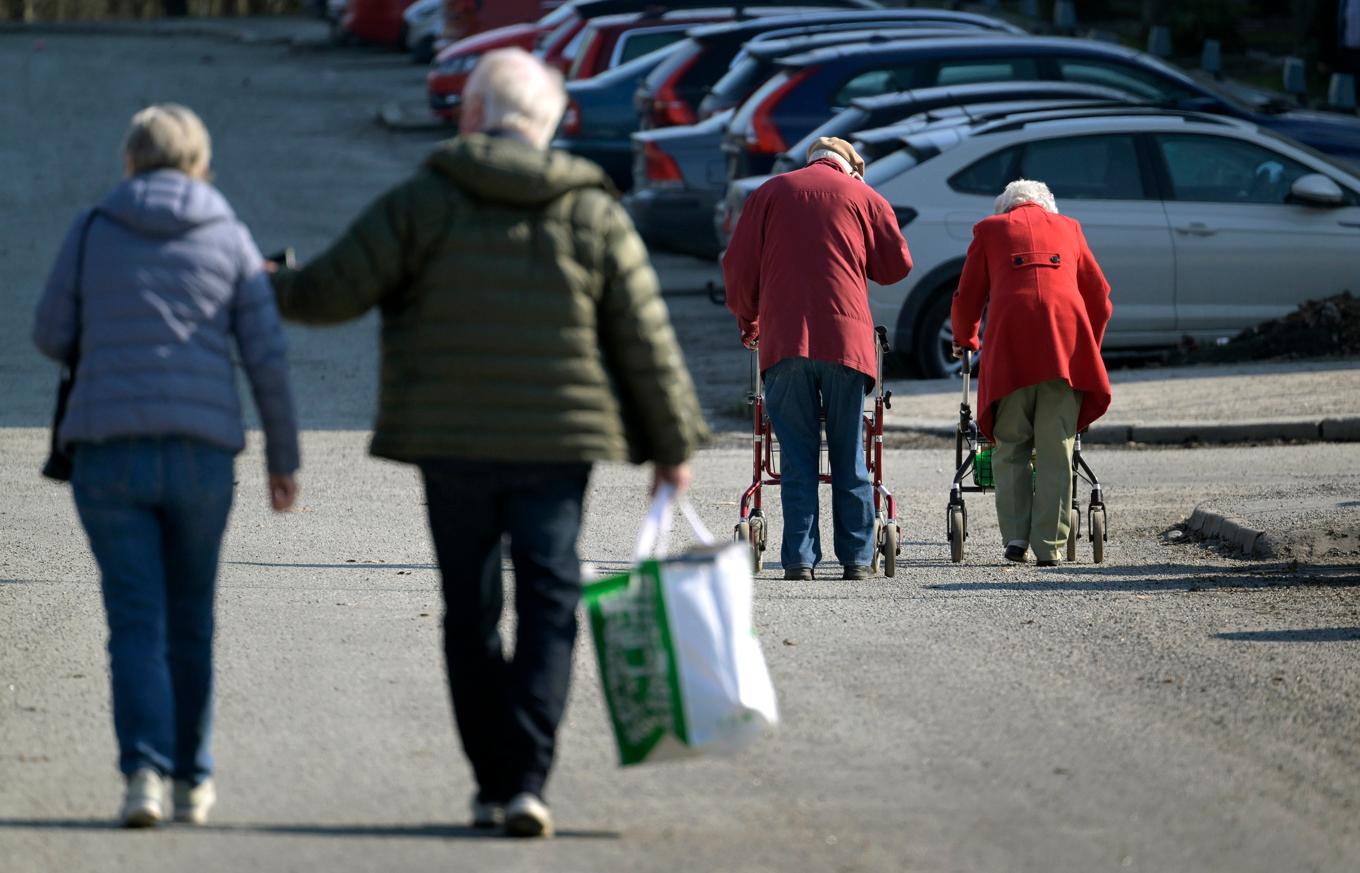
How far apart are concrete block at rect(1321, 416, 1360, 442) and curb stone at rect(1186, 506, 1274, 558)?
3.08 meters

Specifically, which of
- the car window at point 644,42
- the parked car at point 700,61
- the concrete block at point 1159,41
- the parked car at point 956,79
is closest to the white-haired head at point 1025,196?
the parked car at point 956,79

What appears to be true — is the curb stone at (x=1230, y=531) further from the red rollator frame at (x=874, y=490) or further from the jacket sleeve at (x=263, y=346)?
the jacket sleeve at (x=263, y=346)

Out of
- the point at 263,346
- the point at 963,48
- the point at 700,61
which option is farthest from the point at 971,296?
the point at 700,61

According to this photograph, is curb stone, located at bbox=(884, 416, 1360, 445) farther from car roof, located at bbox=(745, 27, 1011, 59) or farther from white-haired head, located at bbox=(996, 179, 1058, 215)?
car roof, located at bbox=(745, 27, 1011, 59)

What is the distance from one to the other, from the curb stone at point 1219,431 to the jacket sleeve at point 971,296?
12.7 feet

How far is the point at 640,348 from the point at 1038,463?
469 cm

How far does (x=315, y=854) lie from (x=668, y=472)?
1.19 m

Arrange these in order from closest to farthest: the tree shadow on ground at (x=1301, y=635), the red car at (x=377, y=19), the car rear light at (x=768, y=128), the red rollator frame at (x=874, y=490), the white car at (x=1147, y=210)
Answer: the tree shadow on ground at (x=1301, y=635), the red rollator frame at (x=874, y=490), the white car at (x=1147, y=210), the car rear light at (x=768, y=128), the red car at (x=377, y=19)

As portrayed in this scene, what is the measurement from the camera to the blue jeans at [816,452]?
8.65m

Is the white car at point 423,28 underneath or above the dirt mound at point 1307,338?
above

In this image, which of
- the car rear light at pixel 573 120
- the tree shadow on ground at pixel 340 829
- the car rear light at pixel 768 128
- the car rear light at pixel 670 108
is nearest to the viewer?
the tree shadow on ground at pixel 340 829

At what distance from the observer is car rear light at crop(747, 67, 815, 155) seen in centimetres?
1644

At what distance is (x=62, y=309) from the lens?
498 centimetres

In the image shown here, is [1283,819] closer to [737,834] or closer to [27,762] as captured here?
[737,834]
